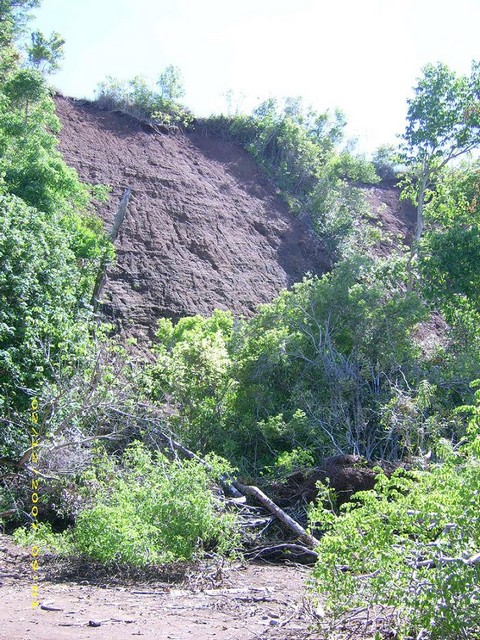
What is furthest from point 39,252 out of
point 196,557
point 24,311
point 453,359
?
point 453,359

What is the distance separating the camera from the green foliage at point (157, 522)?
280 inches

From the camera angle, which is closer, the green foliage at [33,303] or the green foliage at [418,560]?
the green foliage at [418,560]

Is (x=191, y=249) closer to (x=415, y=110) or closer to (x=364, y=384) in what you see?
(x=415, y=110)

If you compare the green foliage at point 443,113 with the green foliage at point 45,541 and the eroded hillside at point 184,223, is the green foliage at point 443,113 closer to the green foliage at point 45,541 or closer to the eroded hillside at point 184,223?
the eroded hillside at point 184,223

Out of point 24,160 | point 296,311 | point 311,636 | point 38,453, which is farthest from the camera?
point 24,160

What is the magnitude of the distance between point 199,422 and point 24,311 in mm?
3589

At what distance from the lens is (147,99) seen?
90.2 ft

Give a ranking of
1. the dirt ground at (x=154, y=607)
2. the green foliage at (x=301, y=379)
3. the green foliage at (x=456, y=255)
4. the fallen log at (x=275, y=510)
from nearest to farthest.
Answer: the dirt ground at (x=154, y=607)
the fallen log at (x=275, y=510)
the green foliage at (x=301, y=379)
the green foliage at (x=456, y=255)

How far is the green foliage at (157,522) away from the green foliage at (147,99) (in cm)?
2131

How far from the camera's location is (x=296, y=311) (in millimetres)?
13891

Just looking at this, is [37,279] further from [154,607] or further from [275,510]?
[154,607]

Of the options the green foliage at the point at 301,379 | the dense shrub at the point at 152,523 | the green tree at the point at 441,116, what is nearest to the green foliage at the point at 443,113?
the green tree at the point at 441,116

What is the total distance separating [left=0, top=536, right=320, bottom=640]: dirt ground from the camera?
16.1 feet

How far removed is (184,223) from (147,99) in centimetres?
691
